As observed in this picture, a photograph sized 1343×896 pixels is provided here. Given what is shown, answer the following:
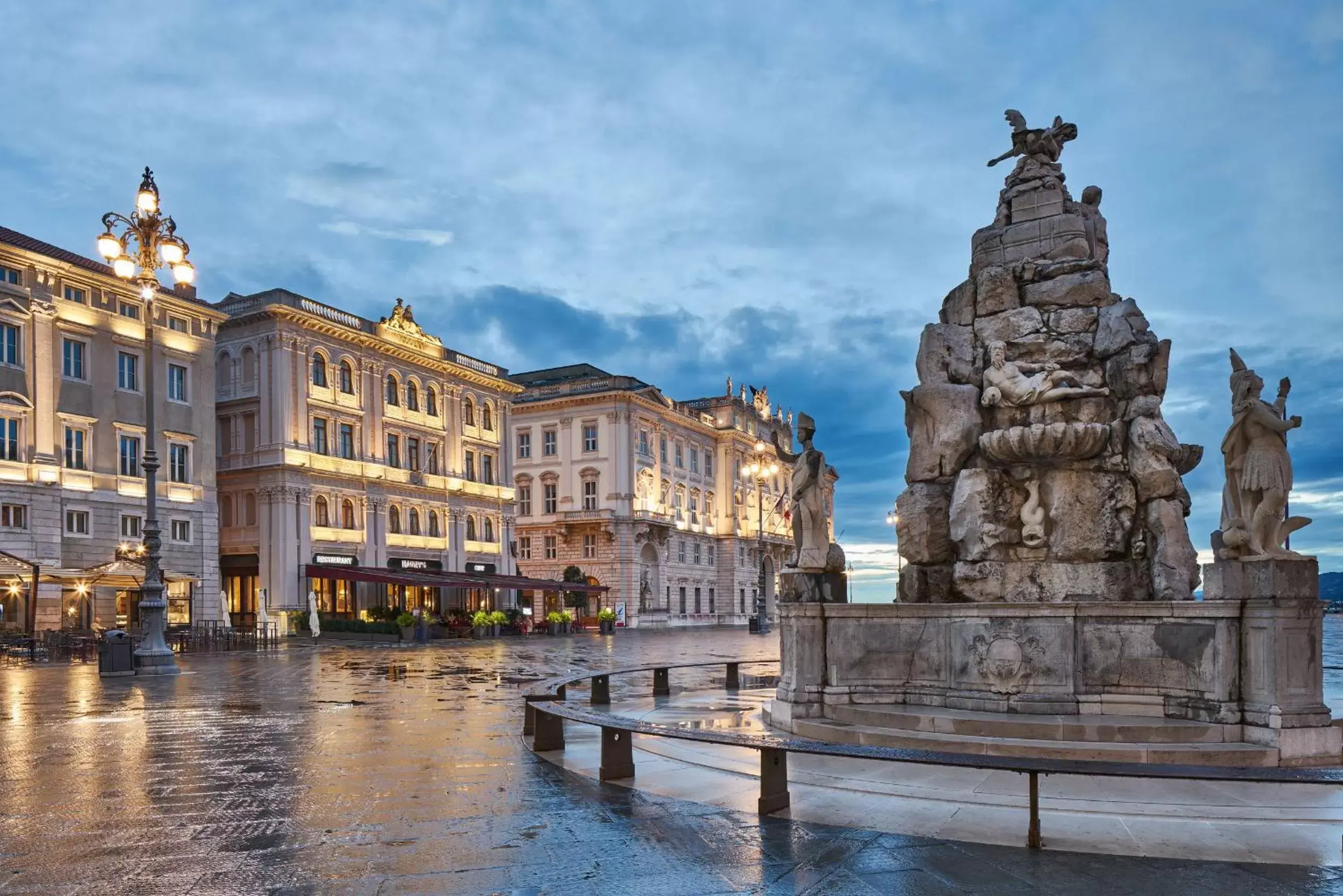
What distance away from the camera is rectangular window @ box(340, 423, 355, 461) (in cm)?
5134

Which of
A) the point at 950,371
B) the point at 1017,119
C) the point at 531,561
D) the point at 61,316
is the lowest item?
the point at 531,561

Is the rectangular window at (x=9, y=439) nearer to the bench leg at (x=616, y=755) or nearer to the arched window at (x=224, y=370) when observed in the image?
the arched window at (x=224, y=370)

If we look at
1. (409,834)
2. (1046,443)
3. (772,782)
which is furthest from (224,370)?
(772,782)

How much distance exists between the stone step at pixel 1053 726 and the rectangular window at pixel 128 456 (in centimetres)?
3821

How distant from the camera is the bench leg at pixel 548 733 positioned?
11.0 m

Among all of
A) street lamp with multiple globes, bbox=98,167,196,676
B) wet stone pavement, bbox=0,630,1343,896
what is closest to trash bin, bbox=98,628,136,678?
street lamp with multiple globes, bbox=98,167,196,676

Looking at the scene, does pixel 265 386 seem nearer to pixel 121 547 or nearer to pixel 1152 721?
pixel 121 547

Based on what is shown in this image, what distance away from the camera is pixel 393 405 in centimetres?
5450

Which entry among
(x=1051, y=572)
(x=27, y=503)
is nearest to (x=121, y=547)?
(x=27, y=503)

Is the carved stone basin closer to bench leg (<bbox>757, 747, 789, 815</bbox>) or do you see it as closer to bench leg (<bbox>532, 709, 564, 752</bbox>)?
bench leg (<bbox>757, 747, 789, 815</bbox>)

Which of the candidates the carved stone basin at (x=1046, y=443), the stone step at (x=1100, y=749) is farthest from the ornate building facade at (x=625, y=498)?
the stone step at (x=1100, y=749)

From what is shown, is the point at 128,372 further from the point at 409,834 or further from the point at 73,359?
the point at 409,834

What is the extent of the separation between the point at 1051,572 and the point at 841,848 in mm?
5262

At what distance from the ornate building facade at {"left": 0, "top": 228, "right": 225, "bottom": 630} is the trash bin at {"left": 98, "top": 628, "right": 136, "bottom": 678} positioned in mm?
11286
